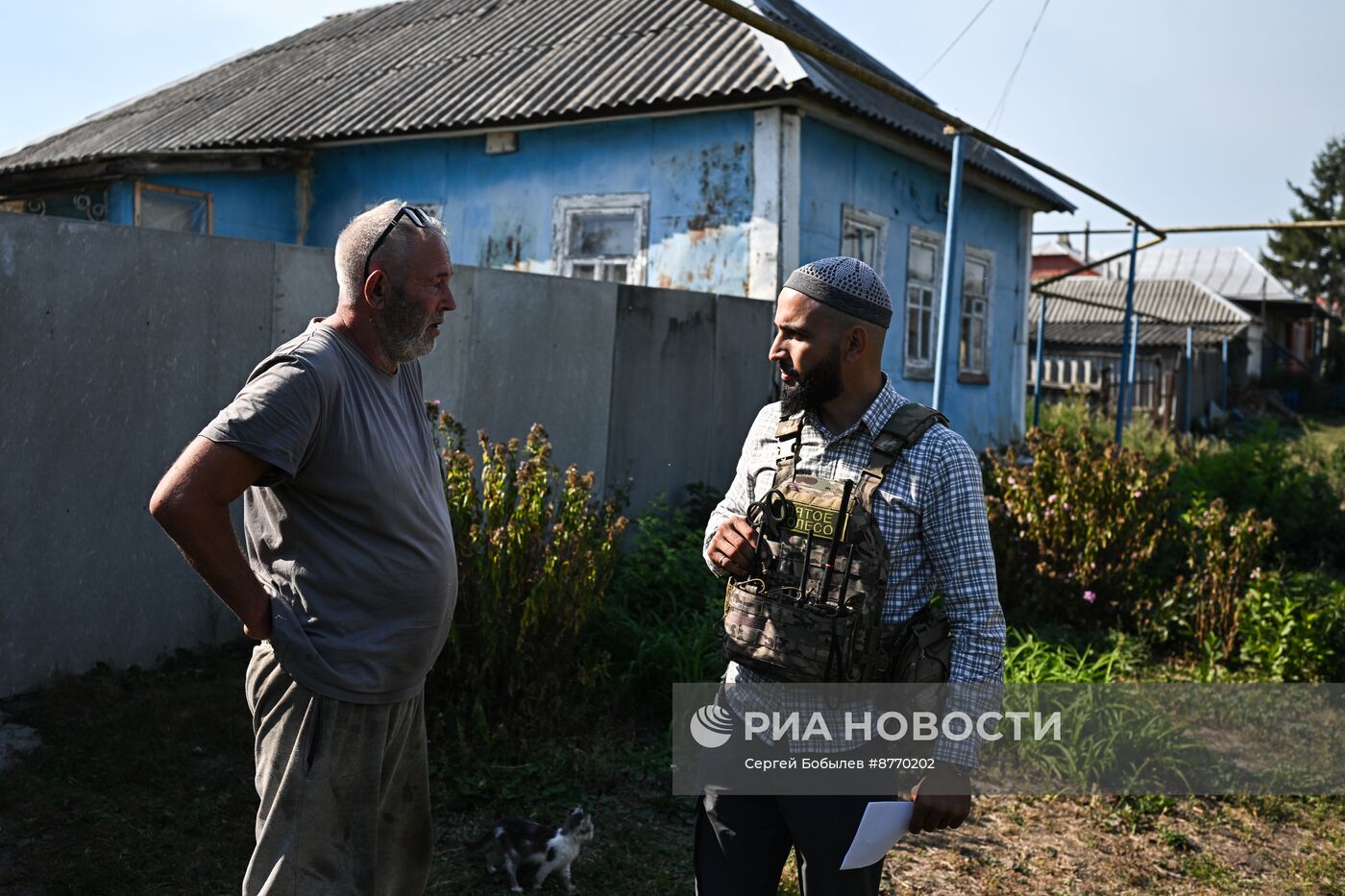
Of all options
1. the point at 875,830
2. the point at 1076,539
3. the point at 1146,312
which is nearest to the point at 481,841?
the point at 875,830

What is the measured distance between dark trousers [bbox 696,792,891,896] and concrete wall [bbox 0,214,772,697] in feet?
10.7

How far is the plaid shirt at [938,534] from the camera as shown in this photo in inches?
Answer: 93.5

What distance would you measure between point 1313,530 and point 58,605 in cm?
893

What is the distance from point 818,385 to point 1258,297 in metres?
45.2

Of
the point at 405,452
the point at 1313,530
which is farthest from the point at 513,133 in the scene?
the point at 405,452

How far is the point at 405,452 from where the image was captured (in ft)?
8.05

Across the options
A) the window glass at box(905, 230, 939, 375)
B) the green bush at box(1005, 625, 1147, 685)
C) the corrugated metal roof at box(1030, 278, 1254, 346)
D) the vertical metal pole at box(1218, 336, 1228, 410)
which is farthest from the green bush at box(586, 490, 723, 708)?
the vertical metal pole at box(1218, 336, 1228, 410)

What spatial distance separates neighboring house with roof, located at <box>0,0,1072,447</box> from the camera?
9.09 m

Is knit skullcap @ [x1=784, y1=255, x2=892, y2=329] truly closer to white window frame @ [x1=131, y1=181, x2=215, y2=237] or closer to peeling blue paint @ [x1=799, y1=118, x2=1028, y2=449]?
peeling blue paint @ [x1=799, y1=118, x2=1028, y2=449]

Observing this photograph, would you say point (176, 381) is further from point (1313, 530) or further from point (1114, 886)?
point (1313, 530)

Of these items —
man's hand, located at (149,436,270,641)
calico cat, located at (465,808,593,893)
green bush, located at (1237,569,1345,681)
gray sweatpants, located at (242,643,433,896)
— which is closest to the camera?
man's hand, located at (149,436,270,641)

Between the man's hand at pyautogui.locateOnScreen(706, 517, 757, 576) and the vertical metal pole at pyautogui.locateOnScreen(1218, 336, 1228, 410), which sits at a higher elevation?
the man's hand at pyautogui.locateOnScreen(706, 517, 757, 576)

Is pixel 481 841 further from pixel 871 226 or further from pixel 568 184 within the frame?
pixel 871 226

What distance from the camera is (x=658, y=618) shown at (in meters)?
5.69
